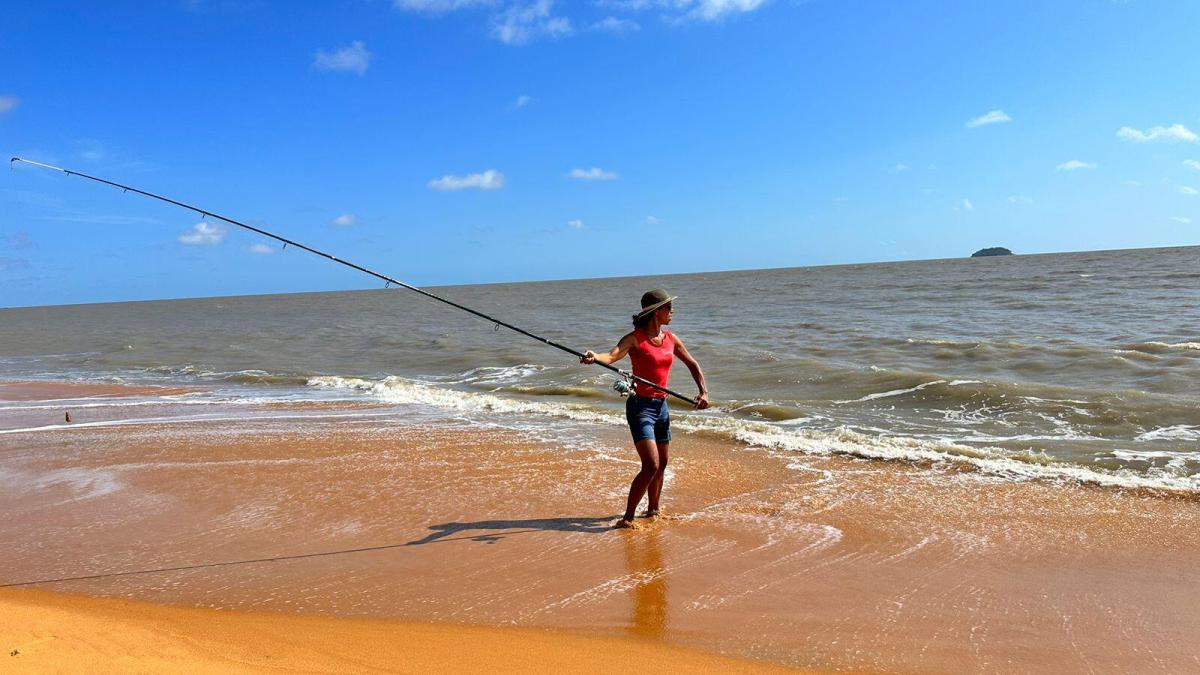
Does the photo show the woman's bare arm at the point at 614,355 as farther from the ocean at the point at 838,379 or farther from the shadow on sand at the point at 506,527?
the ocean at the point at 838,379

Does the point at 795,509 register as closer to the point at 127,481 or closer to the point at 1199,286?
the point at 127,481

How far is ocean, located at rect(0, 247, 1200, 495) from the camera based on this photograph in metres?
7.99

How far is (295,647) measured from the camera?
11.2 feet

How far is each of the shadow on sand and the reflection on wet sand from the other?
342 millimetres

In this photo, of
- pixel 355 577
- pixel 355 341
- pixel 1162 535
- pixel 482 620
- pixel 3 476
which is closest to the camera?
pixel 482 620

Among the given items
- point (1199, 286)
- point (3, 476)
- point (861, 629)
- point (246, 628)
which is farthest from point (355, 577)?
point (1199, 286)

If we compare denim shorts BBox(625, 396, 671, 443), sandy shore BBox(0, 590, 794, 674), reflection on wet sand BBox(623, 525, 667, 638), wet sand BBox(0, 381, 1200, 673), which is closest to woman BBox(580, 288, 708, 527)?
denim shorts BBox(625, 396, 671, 443)

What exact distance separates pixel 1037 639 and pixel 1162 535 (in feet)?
7.10

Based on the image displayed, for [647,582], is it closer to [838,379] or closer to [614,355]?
[614,355]

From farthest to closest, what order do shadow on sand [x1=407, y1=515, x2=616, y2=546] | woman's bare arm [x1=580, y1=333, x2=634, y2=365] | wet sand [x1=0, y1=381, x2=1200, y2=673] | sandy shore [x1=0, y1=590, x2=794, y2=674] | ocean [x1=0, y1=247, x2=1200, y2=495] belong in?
ocean [x1=0, y1=247, x2=1200, y2=495] → shadow on sand [x1=407, y1=515, x2=616, y2=546] → woman's bare arm [x1=580, y1=333, x2=634, y2=365] → wet sand [x1=0, y1=381, x2=1200, y2=673] → sandy shore [x1=0, y1=590, x2=794, y2=674]

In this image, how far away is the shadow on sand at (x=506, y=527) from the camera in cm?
515

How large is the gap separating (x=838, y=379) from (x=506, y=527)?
8.46 meters

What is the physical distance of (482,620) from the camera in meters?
3.80

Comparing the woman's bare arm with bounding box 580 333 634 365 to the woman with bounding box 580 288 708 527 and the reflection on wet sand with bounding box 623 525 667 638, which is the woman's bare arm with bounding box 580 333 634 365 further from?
the reflection on wet sand with bounding box 623 525 667 638
